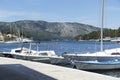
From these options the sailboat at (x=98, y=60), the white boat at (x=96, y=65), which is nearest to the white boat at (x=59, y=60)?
the sailboat at (x=98, y=60)

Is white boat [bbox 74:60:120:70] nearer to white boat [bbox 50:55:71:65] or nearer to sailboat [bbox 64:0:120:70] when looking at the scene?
sailboat [bbox 64:0:120:70]

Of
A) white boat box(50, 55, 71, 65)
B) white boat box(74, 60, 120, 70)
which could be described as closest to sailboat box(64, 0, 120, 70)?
white boat box(74, 60, 120, 70)

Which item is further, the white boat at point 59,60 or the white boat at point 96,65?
the white boat at point 59,60

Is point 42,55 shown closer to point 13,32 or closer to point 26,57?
point 26,57

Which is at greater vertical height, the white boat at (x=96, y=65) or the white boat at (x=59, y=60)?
the white boat at (x=96, y=65)

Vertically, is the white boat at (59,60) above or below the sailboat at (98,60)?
below

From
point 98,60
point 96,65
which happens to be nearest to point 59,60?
point 98,60

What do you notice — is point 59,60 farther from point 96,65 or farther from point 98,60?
point 96,65

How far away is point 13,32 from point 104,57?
406ft

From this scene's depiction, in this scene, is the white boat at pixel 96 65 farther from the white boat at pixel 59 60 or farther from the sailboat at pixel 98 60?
the white boat at pixel 59 60

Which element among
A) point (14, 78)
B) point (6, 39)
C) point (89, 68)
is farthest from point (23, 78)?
point (6, 39)

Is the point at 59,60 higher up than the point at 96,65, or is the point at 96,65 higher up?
the point at 96,65

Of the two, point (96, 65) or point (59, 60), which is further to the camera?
point (59, 60)

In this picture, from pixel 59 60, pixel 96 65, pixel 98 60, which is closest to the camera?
pixel 96 65
